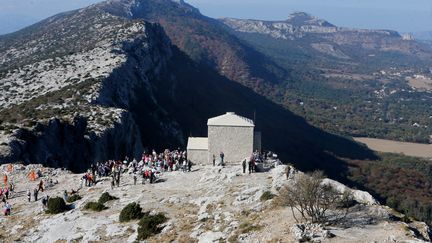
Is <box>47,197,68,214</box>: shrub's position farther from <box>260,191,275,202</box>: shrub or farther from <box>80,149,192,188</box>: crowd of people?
<box>260,191,275,202</box>: shrub

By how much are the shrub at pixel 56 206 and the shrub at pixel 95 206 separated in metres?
1.47

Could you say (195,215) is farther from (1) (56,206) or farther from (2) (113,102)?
(2) (113,102)

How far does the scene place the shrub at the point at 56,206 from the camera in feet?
106

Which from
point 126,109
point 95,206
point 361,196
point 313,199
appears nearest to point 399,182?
point 126,109

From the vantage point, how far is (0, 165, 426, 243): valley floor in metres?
24.7

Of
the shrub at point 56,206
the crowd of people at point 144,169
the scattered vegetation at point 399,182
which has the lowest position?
the scattered vegetation at point 399,182

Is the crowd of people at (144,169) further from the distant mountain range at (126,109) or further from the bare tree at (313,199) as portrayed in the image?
the bare tree at (313,199)

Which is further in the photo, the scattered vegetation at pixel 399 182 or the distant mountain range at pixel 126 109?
the scattered vegetation at pixel 399 182

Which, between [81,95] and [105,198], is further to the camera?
[81,95]

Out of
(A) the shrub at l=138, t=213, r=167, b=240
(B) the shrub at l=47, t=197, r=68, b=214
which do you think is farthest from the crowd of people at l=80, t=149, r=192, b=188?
(A) the shrub at l=138, t=213, r=167, b=240

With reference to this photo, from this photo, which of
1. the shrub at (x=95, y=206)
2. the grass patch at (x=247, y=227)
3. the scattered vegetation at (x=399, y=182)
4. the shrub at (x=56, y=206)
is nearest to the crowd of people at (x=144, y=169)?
the shrub at (x=95, y=206)

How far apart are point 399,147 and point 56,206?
6236 inches

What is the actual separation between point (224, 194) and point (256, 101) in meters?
141

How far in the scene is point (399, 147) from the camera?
575 feet
